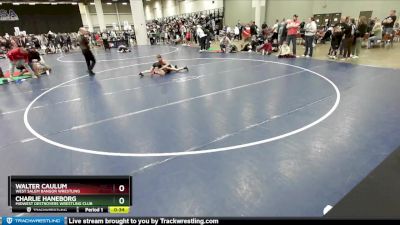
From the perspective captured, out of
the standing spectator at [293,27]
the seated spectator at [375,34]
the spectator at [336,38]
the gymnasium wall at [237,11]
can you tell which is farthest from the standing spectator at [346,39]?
the gymnasium wall at [237,11]

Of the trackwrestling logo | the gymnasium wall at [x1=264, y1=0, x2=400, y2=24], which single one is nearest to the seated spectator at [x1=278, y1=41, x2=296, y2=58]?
the gymnasium wall at [x1=264, y1=0, x2=400, y2=24]

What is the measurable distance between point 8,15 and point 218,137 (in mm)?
42764

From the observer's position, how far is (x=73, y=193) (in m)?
1.39

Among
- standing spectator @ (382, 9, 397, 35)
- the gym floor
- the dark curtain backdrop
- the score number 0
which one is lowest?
the gym floor

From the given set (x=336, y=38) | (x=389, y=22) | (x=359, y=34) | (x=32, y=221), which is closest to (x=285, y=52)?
(x=336, y=38)

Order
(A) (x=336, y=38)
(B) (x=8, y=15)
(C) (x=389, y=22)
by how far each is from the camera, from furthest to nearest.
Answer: (B) (x=8, y=15), (C) (x=389, y=22), (A) (x=336, y=38)

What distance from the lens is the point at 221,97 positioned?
23.2 feet

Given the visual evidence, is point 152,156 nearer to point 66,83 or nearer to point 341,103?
point 341,103

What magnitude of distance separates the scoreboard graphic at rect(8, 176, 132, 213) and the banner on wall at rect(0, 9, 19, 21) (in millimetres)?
44056

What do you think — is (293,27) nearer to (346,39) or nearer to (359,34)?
(346,39)

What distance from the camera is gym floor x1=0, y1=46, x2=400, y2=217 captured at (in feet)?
10.6

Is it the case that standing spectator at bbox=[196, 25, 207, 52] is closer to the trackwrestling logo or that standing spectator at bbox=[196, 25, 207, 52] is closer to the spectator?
the spectator

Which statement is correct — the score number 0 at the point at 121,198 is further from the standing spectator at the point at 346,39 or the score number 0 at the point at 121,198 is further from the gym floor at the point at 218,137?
the standing spectator at the point at 346,39

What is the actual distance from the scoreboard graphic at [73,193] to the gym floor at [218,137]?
67.4 inches
